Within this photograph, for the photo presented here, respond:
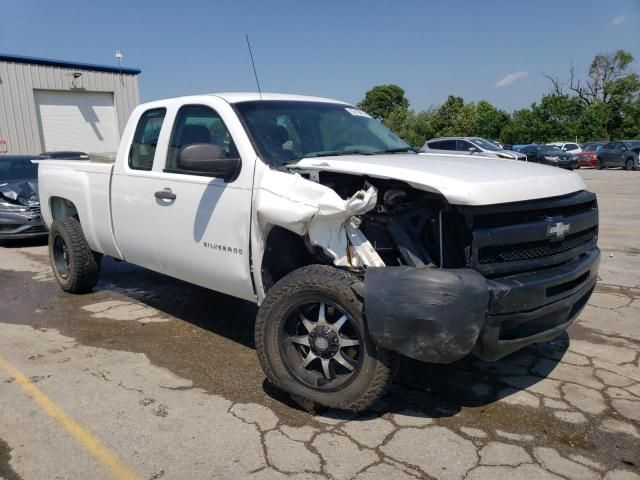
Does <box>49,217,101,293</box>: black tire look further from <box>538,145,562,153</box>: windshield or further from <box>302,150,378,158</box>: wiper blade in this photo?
<box>538,145,562,153</box>: windshield

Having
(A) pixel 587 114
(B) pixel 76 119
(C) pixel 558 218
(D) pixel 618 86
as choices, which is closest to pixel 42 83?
Result: (B) pixel 76 119

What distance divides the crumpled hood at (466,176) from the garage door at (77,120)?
21079 mm

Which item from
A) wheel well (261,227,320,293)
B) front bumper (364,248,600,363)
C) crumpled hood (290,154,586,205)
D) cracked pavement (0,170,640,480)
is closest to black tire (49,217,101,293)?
cracked pavement (0,170,640,480)

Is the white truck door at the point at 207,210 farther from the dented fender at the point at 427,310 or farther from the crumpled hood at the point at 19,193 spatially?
the crumpled hood at the point at 19,193

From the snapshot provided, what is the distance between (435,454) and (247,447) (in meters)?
1.01

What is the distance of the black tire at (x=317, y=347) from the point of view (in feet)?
9.98

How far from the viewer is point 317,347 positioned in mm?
3254

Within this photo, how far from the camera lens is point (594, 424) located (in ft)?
10.5

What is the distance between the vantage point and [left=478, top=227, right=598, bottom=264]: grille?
2.97 m

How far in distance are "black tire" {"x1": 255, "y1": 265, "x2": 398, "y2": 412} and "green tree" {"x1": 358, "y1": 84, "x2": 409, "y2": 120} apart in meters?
69.2

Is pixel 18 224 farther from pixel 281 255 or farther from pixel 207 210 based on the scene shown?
pixel 281 255

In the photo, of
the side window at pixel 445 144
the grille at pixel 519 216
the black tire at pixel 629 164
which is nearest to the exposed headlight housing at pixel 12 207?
the grille at pixel 519 216

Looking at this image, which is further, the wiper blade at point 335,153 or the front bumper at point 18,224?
the front bumper at point 18,224

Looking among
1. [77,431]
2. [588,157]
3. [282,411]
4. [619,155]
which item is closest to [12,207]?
[77,431]
